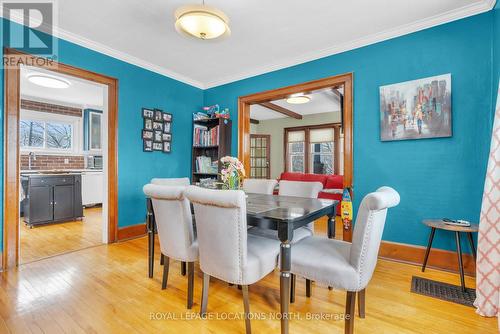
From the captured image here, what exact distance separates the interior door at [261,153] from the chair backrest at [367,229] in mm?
6330

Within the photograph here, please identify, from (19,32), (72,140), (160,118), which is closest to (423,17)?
(160,118)

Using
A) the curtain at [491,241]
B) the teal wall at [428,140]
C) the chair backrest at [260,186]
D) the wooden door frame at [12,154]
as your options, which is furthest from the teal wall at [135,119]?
the curtain at [491,241]

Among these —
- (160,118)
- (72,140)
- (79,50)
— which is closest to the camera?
(79,50)

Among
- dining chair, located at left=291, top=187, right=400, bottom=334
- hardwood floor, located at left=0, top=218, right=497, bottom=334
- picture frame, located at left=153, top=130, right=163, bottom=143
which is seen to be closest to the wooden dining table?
dining chair, located at left=291, top=187, right=400, bottom=334

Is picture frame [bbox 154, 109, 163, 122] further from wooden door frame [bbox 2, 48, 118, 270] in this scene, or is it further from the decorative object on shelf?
the decorative object on shelf

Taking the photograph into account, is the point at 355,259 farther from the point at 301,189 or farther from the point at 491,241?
the point at 301,189

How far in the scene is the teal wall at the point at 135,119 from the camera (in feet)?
10.0

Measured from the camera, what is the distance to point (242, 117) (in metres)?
3.98

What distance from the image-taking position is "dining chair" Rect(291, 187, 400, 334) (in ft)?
4.39

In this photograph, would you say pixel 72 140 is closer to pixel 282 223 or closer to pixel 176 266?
pixel 176 266

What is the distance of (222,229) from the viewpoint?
145 centimetres

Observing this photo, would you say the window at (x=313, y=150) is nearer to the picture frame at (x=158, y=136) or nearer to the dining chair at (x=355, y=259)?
the picture frame at (x=158, y=136)

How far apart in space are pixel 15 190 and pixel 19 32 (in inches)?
63.0

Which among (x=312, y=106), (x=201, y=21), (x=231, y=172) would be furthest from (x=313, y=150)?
(x=201, y=21)
